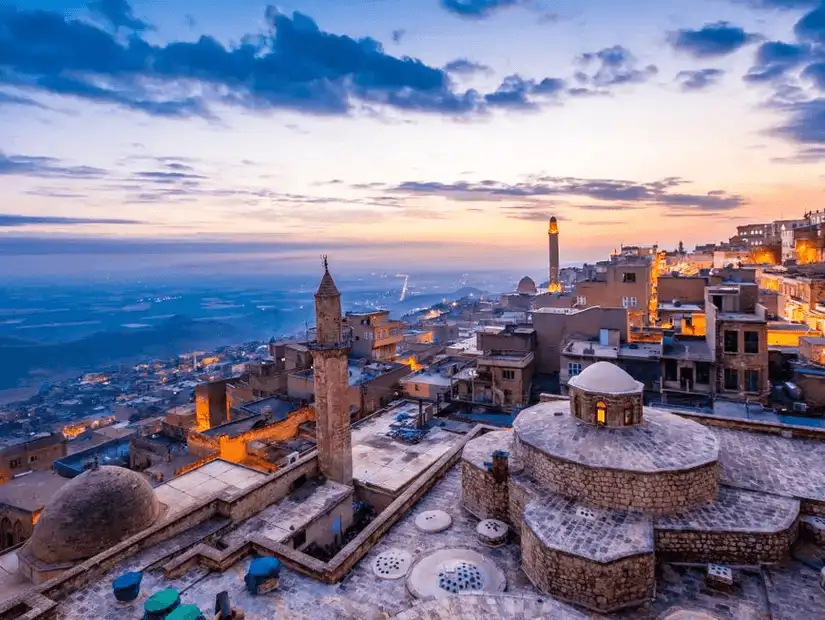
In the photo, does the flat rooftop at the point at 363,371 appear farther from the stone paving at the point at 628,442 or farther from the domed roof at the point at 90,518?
the stone paving at the point at 628,442

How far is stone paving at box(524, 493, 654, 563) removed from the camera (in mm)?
10852

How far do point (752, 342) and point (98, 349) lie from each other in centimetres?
18953

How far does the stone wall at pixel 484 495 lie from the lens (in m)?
14.6

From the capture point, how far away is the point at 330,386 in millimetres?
20484

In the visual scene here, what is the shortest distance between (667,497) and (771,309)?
36.1 metres

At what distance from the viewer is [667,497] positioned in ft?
40.5

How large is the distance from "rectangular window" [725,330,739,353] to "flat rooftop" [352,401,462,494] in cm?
1630

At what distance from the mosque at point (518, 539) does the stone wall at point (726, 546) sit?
0.12 feet

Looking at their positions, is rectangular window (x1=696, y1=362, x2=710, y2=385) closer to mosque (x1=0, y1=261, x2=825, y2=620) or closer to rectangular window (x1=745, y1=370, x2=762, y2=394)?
rectangular window (x1=745, y1=370, x2=762, y2=394)

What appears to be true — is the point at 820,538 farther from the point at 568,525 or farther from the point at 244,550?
the point at 244,550

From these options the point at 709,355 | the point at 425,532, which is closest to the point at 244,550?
the point at 425,532

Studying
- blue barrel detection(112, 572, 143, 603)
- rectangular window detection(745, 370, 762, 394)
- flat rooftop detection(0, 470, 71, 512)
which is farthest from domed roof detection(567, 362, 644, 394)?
flat rooftop detection(0, 470, 71, 512)

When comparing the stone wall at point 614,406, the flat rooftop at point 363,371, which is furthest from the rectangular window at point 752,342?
the flat rooftop at point 363,371

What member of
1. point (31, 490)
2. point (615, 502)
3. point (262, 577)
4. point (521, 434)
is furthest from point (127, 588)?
point (31, 490)
